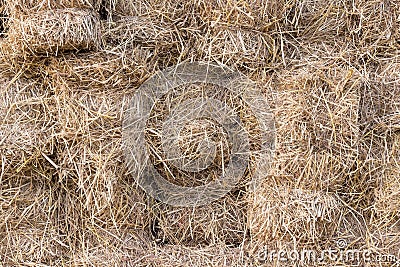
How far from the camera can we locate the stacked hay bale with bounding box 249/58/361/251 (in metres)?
2.30

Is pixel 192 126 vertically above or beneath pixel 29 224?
above

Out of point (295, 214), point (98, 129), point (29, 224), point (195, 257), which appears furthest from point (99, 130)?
point (295, 214)

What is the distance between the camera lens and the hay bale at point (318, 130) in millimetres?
2336

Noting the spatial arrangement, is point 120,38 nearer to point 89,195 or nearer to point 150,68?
point 150,68

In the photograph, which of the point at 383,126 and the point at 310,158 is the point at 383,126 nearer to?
the point at 383,126

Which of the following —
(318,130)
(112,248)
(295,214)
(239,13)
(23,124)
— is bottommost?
(112,248)

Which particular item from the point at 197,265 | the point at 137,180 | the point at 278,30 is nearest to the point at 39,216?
the point at 137,180

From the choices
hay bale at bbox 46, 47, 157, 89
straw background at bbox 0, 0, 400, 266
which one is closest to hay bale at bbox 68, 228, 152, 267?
straw background at bbox 0, 0, 400, 266

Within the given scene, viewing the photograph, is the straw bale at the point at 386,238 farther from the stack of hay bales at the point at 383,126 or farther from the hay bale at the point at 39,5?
the hay bale at the point at 39,5

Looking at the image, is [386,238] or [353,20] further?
[353,20]

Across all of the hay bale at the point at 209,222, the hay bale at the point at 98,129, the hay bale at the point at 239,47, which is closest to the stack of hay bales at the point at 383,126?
the hay bale at the point at 239,47

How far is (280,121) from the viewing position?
7.81 feet

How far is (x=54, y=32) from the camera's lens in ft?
7.63

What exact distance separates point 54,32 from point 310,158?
106 cm
